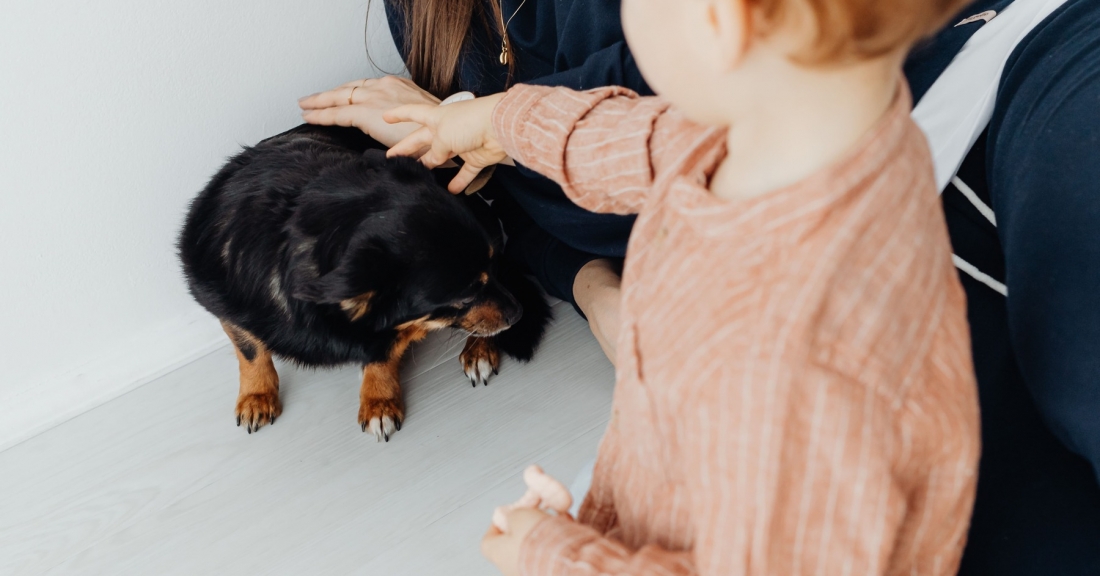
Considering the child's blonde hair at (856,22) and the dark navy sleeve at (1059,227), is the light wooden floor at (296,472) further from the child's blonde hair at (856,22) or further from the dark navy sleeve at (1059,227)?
the child's blonde hair at (856,22)

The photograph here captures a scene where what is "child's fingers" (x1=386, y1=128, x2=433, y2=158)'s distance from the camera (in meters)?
1.04

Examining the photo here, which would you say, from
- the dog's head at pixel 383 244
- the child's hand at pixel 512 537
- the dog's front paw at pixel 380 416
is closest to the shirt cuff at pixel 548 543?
the child's hand at pixel 512 537

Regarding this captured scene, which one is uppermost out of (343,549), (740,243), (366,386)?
(740,243)

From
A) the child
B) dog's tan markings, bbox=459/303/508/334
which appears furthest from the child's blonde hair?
dog's tan markings, bbox=459/303/508/334

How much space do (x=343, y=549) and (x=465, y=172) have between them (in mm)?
600

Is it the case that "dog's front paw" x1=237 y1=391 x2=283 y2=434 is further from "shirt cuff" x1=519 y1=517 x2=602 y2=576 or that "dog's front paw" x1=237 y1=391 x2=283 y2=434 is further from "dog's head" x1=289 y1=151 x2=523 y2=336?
"shirt cuff" x1=519 y1=517 x2=602 y2=576

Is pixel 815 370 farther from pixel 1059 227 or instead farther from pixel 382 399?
pixel 382 399

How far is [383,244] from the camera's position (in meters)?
0.97

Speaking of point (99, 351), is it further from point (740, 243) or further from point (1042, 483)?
point (1042, 483)

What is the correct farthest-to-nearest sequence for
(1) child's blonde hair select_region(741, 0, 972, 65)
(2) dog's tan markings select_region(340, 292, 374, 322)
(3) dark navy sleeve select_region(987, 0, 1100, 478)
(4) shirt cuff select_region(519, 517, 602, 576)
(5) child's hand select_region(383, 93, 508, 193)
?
(2) dog's tan markings select_region(340, 292, 374, 322) → (5) child's hand select_region(383, 93, 508, 193) → (3) dark navy sleeve select_region(987, 0, 1100, 478) → (4) shirt cuff select_region(519, 517, 602, 576) → (1) child's blonde hair select_region(741, 0, 972, 65)

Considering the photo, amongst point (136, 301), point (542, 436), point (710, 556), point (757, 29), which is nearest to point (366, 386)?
point (542, 436)

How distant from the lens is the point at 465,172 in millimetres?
1059

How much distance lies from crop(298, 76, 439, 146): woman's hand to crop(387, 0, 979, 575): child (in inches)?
28.4

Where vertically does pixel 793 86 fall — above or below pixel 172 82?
above
